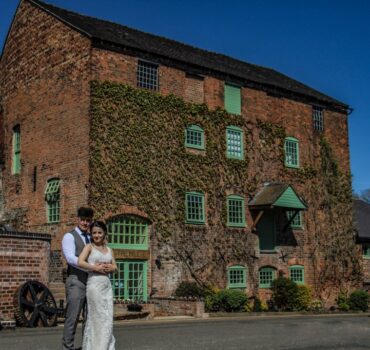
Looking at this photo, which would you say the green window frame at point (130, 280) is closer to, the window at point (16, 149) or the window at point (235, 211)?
the window at point (235, 211)

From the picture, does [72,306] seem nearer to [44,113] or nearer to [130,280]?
[130,280]

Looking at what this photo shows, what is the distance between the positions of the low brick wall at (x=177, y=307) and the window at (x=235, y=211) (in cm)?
561

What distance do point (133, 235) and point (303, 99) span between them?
12.1 metres

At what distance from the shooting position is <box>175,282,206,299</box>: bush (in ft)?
74.4

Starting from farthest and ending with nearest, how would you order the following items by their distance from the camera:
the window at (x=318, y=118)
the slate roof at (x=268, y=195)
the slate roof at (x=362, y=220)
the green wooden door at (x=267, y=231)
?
the slate roof at (x=362, y=220) < the window at (x=318, y=118) < the green wooden door at (x=267, y=231) < the slate roof at (x=268, y=195)

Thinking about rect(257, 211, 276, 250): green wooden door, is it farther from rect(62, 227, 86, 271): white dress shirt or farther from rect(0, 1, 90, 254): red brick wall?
rect(62, 227, 86, 271): white dress shirt

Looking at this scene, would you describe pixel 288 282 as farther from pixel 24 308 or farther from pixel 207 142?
pixel 24 308

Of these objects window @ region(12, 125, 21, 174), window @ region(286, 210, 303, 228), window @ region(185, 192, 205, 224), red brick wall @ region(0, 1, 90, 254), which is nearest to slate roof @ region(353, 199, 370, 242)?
window @ region(286, 210, 303, 228)

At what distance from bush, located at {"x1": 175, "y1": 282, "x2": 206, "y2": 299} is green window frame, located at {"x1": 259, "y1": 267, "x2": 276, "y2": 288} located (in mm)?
4147

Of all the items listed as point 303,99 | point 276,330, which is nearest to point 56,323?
point 276,330

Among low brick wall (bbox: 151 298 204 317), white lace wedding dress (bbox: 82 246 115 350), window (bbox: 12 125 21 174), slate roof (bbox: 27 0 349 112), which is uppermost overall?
slate roof (bbox: 27 0 349 112)

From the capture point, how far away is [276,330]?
43.8 ft

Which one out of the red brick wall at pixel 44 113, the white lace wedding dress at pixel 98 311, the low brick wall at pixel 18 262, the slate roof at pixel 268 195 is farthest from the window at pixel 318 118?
the white lace wedding dress at pixel 98 311

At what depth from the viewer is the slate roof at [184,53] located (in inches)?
917
